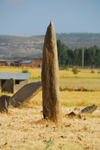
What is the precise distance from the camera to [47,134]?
7.29 meters

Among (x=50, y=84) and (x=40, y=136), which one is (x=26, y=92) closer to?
(x=50, y=84)

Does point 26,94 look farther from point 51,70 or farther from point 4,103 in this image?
point 51,70

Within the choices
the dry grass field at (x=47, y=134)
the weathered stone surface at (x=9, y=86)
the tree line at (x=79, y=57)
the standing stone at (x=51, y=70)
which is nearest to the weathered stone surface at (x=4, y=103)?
the dry grass field at (x=47, y=134)

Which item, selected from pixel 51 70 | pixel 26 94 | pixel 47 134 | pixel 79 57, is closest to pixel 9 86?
pixel 26 94

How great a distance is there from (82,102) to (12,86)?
6390mm

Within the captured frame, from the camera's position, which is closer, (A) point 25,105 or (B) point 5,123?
(B) point 5,123

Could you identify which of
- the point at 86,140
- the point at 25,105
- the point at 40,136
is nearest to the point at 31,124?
the point at 40,136

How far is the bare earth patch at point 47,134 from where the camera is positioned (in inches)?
250

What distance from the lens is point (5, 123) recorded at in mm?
8523

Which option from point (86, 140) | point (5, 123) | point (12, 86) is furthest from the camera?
point (12, 86)

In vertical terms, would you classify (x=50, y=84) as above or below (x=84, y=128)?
above

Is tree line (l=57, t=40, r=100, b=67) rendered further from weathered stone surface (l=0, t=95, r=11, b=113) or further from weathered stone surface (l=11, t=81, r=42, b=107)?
weathered stone surface (l=0, t=95, r=11, b=113)

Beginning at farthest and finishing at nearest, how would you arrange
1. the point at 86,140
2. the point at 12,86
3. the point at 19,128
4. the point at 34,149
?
the point at 12,86 < the point at 19,128 < the point at 86,140 < the point at 34,149

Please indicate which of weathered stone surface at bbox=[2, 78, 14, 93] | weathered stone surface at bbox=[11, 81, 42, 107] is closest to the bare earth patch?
weathered stone surface at bbox=[11, 81, 42, 107]
